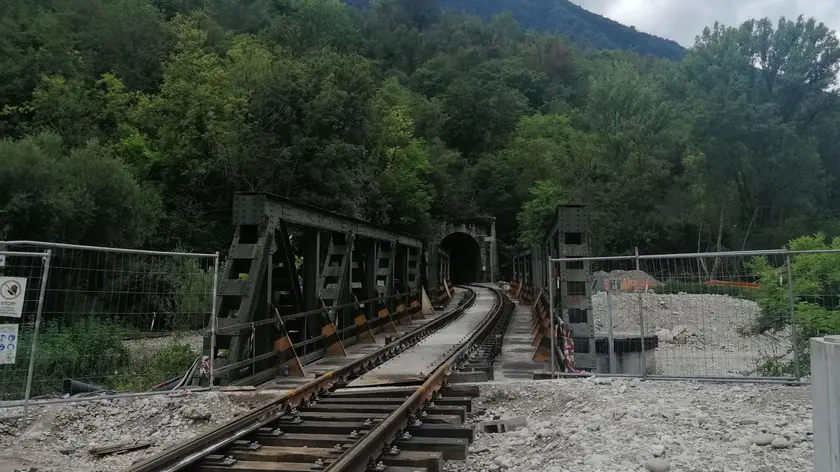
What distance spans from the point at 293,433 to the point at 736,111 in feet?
151

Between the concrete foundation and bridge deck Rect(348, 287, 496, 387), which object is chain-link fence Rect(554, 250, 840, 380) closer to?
the concrete foundation

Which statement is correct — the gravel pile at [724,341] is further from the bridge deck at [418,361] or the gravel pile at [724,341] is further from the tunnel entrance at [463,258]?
the tunnel entrance at [463,258]

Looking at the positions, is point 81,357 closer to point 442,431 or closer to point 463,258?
point 442,431

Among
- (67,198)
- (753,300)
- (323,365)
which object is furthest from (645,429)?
(67,198)

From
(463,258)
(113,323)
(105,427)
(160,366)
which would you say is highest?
(463,258)

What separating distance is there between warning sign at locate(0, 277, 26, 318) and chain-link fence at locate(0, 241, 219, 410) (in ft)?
2.33

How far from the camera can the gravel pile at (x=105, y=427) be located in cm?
558

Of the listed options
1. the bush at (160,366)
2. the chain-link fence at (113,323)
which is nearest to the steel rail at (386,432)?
the chain-link fence at (113,323)

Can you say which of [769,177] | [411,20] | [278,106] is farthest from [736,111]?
[411,20]

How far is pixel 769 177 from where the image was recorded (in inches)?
1762

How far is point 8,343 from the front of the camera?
6.18 metres

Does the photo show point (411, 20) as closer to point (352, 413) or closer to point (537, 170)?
point (537, 170)

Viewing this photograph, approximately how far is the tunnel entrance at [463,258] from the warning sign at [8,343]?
186 feet

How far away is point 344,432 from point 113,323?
4599 mm
